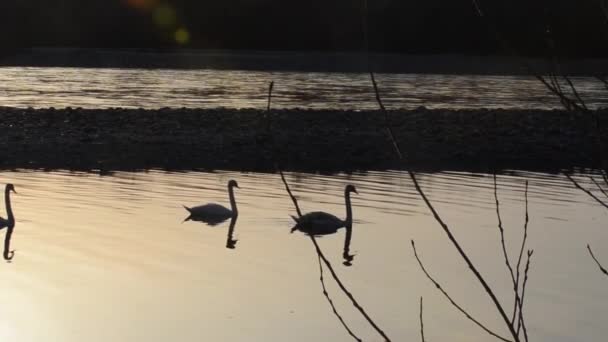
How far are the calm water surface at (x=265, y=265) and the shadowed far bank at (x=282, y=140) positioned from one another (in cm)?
357

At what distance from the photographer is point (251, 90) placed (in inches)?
1791

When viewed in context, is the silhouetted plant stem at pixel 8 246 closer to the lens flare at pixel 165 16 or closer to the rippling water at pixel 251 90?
the rippling water at pixel 251 90

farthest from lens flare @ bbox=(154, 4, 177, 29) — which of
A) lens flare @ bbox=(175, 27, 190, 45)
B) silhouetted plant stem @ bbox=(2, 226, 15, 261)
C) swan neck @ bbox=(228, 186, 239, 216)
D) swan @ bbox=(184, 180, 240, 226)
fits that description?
silhouetted plant stem @ bbox=(2, 226, 15, 261)

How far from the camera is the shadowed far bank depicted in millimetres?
23109

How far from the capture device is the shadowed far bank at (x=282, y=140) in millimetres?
23109

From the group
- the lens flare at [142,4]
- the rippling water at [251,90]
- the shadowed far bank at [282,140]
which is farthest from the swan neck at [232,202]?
the lens flare at [142,4]

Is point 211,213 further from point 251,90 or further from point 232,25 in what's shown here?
point 232,25

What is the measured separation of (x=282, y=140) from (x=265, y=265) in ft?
46.2

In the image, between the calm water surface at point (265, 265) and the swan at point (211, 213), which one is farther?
the swan at point (211, 213)

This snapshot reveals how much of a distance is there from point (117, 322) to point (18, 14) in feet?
282

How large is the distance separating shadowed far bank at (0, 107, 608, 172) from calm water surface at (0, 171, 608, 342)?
3574mm

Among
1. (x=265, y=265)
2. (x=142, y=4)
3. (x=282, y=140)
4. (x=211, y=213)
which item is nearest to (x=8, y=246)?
(x=211, y=213)

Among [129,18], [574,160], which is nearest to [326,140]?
[574,160]

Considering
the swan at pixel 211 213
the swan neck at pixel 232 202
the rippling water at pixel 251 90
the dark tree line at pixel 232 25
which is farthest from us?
the dark tree line at pixel 232 25
